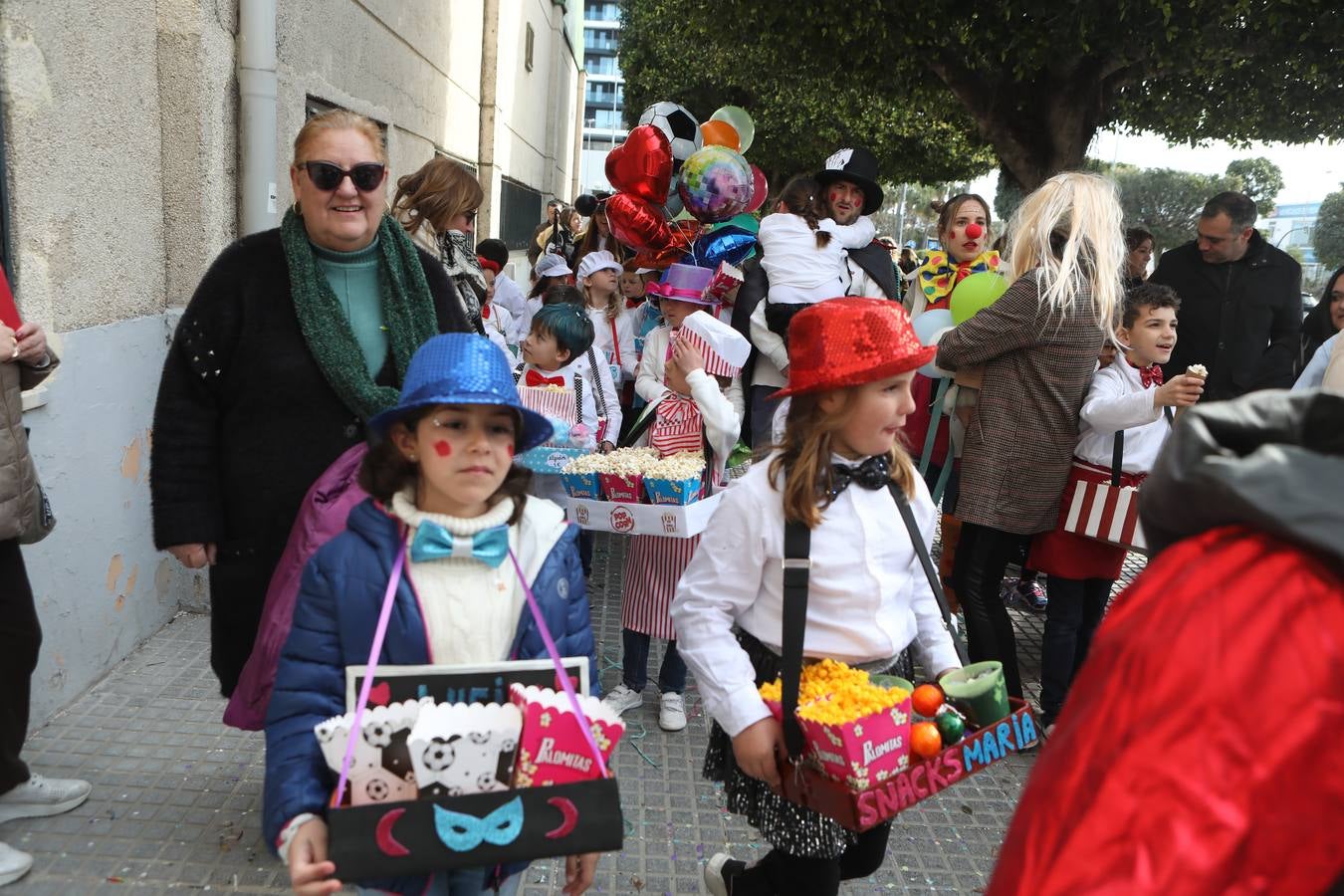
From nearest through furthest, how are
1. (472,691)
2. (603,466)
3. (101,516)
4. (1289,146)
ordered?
1. (472,691)
2. (603,466)
3. (101,516)
4. (1289,146)

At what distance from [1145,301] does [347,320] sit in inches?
119

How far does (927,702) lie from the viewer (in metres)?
2.06

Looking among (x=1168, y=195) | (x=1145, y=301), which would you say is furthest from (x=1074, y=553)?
(x=1168, y=195)

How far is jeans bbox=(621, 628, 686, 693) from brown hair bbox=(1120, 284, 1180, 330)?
7.30 feet

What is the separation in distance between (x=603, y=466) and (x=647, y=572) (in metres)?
0.54

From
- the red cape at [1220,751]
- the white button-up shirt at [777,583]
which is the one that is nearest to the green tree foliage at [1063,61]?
the white button-up shirt at [777,583]

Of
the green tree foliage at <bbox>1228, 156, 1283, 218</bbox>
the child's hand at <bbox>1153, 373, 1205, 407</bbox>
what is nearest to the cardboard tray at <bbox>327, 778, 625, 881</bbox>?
the child's hand at <bbox>1153, 373, 1205, 407</bbox>

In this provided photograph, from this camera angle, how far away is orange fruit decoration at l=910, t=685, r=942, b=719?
2.06 m

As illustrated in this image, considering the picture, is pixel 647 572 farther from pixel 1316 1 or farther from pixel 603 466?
pixel 1316 1

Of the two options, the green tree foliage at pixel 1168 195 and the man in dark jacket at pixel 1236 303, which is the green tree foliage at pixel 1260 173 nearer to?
the green tree foliage at pixel 1168 195

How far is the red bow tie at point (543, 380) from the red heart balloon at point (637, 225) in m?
1.86

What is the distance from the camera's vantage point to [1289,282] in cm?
555

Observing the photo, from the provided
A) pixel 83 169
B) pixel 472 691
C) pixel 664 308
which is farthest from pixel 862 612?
pixel 83 169

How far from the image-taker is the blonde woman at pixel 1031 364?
3.82 metres
